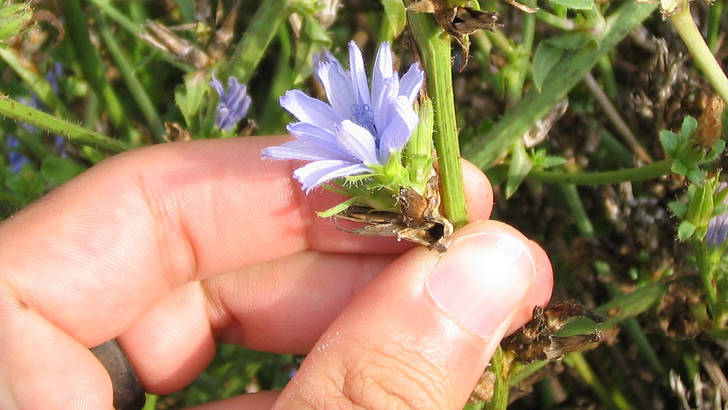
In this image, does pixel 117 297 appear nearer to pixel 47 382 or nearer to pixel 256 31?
pixel 47 382

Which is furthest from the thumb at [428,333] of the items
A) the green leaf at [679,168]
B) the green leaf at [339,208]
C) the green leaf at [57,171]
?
the green leaf at [57,171]

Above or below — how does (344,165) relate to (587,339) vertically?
above

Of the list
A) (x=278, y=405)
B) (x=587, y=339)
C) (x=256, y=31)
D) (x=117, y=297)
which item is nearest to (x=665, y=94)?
(x=587, y=339)

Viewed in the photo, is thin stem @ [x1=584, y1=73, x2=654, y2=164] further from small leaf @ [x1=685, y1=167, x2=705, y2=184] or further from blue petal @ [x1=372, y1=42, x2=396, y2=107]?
blue petal @ [x1=372, y1=42, x2=396, y2=107]

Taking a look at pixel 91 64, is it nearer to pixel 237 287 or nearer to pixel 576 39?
pixel 237 287

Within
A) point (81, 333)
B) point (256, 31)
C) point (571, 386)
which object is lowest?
point (571, 386)

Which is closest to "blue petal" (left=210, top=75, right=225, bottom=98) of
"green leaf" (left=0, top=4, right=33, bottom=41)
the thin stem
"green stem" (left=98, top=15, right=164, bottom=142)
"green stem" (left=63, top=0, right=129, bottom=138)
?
"green stem" (left=98, top=15, right=164, bottom=142)

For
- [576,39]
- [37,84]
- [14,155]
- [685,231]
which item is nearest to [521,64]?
[576,39]
